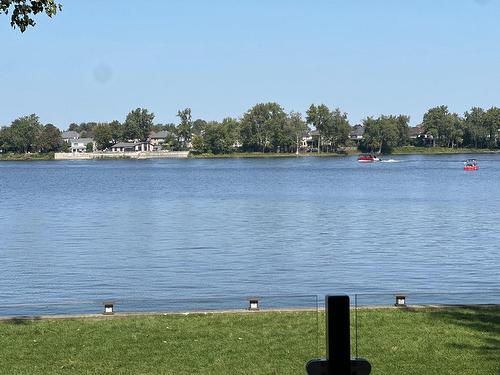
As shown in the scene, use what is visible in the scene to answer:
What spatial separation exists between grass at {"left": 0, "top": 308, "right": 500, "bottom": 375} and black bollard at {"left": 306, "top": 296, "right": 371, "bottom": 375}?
753 cm

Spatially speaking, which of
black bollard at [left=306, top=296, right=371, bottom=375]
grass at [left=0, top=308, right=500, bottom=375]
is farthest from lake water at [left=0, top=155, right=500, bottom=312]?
black bollard at [left=306, top=296, right=371, bottom=375]

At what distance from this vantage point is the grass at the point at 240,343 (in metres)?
12.9

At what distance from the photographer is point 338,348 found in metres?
5.17

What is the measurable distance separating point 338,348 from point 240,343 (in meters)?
Result: 9.38

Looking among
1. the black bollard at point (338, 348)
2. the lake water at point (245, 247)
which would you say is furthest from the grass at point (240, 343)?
the lake water at point (245, 247)

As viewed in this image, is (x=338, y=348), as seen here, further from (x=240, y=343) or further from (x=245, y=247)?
(x=245, y=247)

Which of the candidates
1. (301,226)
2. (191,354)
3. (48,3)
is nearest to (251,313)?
(191,354)

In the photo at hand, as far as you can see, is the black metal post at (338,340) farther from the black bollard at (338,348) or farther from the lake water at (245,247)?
the lake water at (245,247)

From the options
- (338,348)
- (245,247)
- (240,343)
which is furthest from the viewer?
(245,247)

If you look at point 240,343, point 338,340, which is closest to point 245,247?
point 240,343

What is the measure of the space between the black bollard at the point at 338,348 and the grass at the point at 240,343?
24.7 feet

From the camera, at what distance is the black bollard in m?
5.13

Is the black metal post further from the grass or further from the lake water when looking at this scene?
the lake water

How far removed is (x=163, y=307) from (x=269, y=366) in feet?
30.1
